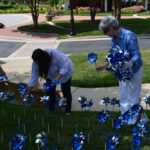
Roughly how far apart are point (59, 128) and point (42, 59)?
1.57 meters

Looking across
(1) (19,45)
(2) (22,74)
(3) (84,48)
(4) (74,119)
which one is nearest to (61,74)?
(4) (74,119)

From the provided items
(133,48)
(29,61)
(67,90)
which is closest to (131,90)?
(133,48)

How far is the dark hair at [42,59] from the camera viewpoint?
15.3 ft

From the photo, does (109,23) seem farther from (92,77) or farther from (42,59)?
(92,77)

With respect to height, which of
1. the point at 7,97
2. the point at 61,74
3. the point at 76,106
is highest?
the point at 61,74

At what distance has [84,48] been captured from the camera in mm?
16781

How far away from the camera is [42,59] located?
15.6 feet

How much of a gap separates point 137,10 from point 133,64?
1539 inches

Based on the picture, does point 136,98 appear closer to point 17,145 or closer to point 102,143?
point 102,143

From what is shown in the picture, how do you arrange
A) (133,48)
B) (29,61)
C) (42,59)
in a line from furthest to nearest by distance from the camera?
(29,61)
(42,59)
(133,48)

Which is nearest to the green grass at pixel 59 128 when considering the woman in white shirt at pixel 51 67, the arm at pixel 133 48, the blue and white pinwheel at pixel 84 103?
the blue and white pinwheel at pixel 84 103

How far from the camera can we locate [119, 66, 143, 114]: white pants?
4738mm

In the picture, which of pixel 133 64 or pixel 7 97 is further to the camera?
pixel 7 97

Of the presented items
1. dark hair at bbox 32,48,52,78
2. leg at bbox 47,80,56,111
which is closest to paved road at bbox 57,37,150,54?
leg at bbox 47,80,56,111
